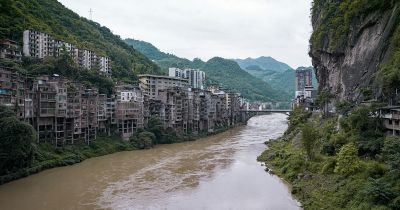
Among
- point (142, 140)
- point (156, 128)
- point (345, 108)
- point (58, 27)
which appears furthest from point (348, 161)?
point (58, 27)

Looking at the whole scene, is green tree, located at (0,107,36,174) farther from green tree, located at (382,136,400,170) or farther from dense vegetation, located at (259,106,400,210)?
green tree, located at (382,136,400,170)

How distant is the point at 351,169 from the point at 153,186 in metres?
11.4

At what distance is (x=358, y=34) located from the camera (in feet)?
94.3

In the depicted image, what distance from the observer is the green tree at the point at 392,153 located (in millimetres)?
13688

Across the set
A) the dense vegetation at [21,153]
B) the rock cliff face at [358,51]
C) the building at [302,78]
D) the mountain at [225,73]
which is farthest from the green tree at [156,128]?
the building at [302,78]

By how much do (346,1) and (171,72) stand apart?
185ft

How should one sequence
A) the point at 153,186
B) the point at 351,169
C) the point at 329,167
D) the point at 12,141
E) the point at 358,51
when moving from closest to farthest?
1. the point at 351,169
2. the point at 329,167
3. the point at 12,141
4. the point at 153,186
5. the point at 358,51

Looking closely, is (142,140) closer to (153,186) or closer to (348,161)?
(153,186)

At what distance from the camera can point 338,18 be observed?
33125 millimetres

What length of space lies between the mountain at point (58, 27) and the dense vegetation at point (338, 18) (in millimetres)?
31423

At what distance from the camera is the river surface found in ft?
60.4

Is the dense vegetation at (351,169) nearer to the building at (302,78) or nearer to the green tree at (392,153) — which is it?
the green tree at (392,153)

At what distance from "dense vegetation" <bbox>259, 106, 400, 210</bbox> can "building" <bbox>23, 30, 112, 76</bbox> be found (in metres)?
31.0

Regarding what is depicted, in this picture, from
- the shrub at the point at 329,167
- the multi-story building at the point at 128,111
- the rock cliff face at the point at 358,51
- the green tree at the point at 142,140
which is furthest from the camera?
the multi-story building at the point at 128,111
